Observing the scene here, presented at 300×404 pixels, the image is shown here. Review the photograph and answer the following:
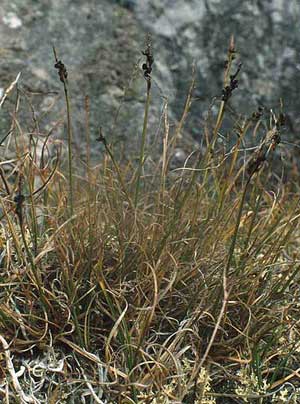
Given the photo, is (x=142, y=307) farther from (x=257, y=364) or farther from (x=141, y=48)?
(x=141, y=48)

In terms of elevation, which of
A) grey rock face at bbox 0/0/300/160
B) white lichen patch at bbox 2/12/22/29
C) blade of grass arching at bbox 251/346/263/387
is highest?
white lichen patch at bbox 2/12/22/29

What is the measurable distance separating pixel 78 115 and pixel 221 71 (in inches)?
20.0

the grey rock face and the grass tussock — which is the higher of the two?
the grey rock face

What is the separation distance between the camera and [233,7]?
2.35 metres

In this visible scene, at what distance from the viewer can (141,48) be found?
2283mm

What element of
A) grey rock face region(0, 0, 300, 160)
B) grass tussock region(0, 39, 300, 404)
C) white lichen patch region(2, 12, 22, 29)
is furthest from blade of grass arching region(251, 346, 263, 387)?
white lichen patch region(2, 12, 22, 29)

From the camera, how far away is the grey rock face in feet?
7.24

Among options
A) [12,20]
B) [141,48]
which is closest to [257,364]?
[141,48]

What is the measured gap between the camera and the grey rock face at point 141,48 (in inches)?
86.9

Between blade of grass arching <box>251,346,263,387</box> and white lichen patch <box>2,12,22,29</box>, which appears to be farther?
white lichen patch <box>2,12,22,29</box>

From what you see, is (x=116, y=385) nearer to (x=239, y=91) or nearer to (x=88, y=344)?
(x=88, y=344)

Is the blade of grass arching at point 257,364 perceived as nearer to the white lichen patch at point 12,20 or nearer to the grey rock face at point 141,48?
the grey rock face at point 141,48

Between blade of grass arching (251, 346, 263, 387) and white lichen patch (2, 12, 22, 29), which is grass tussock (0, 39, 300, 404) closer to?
blade of grass arching (251, 346, 263, 387)

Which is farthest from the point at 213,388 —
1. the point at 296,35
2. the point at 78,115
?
the point at 296,35
